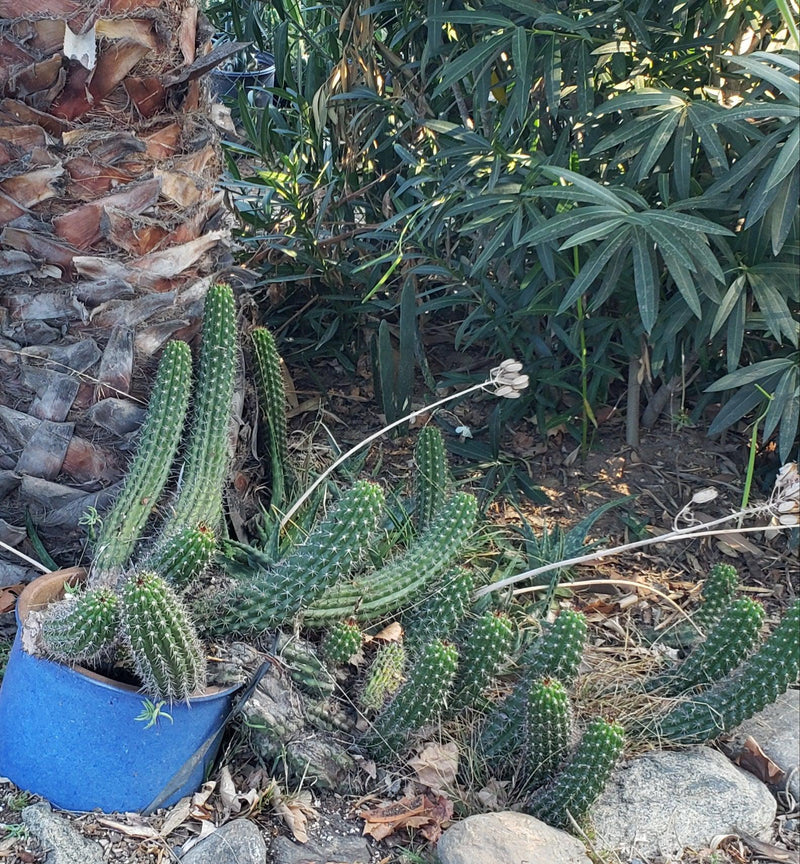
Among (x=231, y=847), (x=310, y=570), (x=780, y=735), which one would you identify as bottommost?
(x=780, y=735)

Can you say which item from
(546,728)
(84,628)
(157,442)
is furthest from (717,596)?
(84,628)

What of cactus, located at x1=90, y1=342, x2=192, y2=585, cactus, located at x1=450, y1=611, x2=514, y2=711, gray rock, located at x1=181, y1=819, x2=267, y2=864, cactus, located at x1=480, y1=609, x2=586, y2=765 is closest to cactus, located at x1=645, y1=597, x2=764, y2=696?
cactus, located at x1=480, y1=609, x2=586, y2=765

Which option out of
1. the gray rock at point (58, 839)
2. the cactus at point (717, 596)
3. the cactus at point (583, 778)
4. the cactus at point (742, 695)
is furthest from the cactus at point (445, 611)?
the gray rock at point (58, 839)

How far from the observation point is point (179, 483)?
2.33 meters

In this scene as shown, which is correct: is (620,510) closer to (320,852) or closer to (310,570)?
(310,570)

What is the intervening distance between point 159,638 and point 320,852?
1.82ft

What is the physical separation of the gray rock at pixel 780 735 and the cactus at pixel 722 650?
0.55ft

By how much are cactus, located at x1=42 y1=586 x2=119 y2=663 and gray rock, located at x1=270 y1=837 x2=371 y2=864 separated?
0.53 m

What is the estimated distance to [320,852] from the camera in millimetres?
1919

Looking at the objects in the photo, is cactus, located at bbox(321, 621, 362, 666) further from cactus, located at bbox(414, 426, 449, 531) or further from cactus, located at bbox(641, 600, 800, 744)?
cactus, located at bbox(641, 600, 800, 744)

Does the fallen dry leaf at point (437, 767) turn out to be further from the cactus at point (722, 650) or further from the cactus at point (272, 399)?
the cactus at point (272, 399)

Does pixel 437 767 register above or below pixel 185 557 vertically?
below

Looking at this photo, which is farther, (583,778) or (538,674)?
(538,674)

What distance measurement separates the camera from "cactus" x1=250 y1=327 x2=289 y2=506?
2.69 metres
